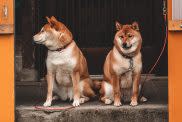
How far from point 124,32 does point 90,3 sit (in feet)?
9.09

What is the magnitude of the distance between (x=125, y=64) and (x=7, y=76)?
1.64m

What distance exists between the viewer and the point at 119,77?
710 centimetres

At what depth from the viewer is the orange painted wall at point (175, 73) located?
6.47 m

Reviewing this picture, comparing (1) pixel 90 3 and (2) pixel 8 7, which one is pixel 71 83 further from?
(1) pixel 90 3

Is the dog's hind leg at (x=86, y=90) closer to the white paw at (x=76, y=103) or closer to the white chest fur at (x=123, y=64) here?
the white paw at (x=76, y=103)

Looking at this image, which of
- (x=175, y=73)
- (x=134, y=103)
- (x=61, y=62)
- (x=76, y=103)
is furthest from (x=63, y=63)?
(x=175, y=73)

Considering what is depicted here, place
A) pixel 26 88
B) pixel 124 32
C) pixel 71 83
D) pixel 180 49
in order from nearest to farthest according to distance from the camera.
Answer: pixel 180 49
pixel 124 32
pixel 71 83
pixel 26 88

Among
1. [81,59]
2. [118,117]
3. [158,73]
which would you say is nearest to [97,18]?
[158,73]

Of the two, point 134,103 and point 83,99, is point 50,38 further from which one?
point 134,103

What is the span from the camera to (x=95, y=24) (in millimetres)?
9656

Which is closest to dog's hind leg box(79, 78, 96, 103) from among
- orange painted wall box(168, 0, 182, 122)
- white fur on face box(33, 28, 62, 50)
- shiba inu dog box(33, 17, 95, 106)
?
shiba inu dog box(33, 17, 95, 106)

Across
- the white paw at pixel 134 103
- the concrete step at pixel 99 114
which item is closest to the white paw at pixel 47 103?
the concrete step at pixel 99 114

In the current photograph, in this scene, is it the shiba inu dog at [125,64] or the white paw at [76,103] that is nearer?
the shiba inu dog at [125,64]

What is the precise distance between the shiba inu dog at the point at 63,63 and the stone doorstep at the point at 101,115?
265 millimetres
